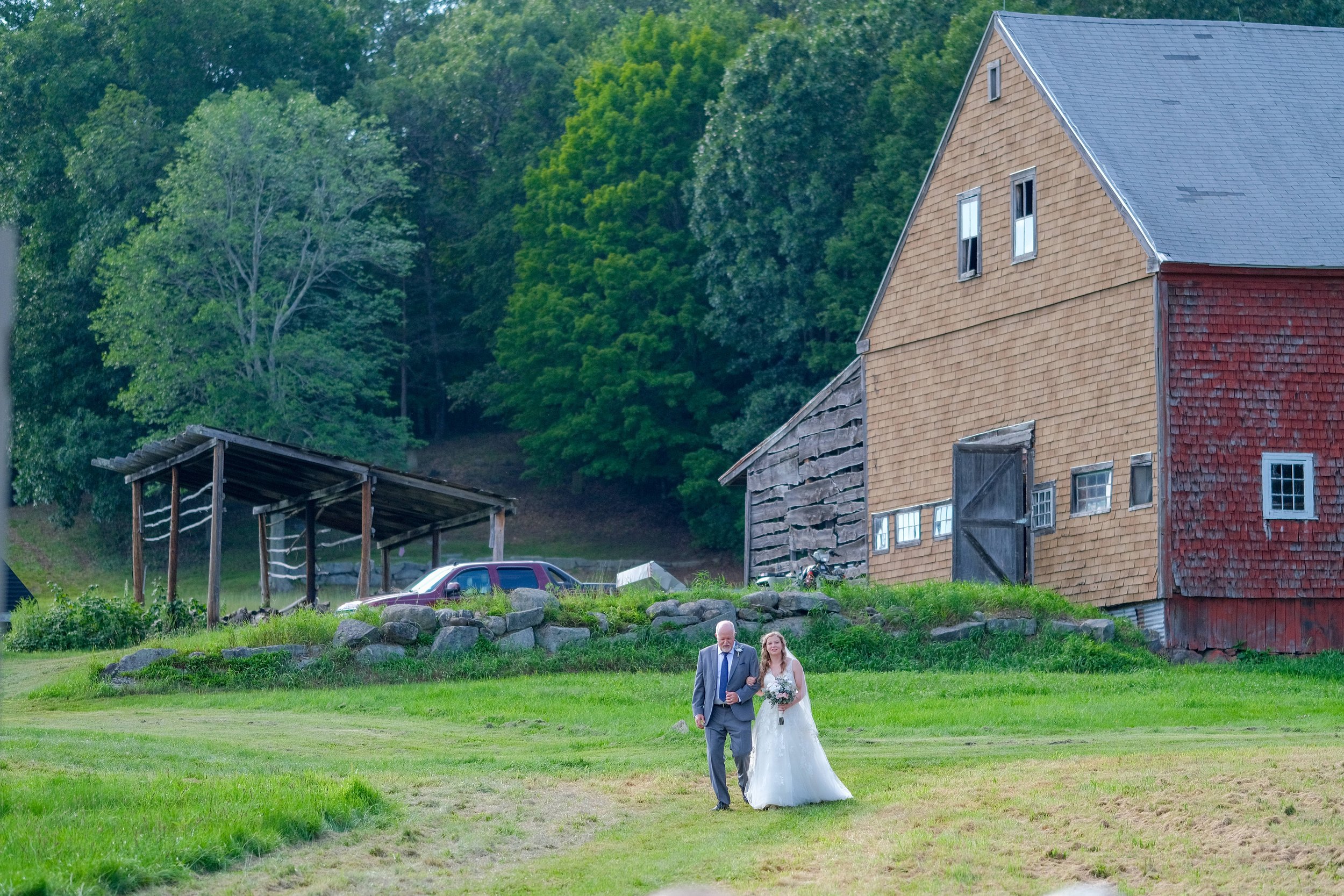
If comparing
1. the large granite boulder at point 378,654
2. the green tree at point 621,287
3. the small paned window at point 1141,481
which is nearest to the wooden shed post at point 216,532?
the large granite boulder at point 378,654

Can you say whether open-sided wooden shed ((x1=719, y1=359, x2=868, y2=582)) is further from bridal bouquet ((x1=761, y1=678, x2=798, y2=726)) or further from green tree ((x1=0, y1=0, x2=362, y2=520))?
green tree ((x1=0, y1=0, x2=362, y2=520))

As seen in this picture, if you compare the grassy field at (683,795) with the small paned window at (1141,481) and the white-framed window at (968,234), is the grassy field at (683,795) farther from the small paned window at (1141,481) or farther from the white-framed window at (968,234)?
the white-framed window at (968,234)

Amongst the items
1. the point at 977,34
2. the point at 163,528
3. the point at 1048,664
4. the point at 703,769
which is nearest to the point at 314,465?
the point at 1048,664

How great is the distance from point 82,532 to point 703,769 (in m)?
44.3

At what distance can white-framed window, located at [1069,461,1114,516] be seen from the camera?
27.7 metres

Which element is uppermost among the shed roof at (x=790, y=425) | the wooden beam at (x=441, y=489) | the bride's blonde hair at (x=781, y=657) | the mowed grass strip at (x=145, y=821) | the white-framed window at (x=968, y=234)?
the white-framed window at (x=968, y=234)

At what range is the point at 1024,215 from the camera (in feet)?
97.8

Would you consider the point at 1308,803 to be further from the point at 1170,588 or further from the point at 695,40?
the point at 695,40

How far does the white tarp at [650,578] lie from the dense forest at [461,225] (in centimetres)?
1853

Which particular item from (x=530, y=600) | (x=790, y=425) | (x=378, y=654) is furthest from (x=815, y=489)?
(x=378, y=654)

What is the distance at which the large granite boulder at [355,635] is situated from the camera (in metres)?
25.1

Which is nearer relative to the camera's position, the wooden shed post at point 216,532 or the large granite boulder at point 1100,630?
the large granite boulder at point 1100,630

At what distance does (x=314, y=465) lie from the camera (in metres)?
30.4

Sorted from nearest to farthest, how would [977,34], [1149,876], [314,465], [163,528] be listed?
1. [1149,876]
2. [314,465]
3. [977,34]
4. [163,528]
